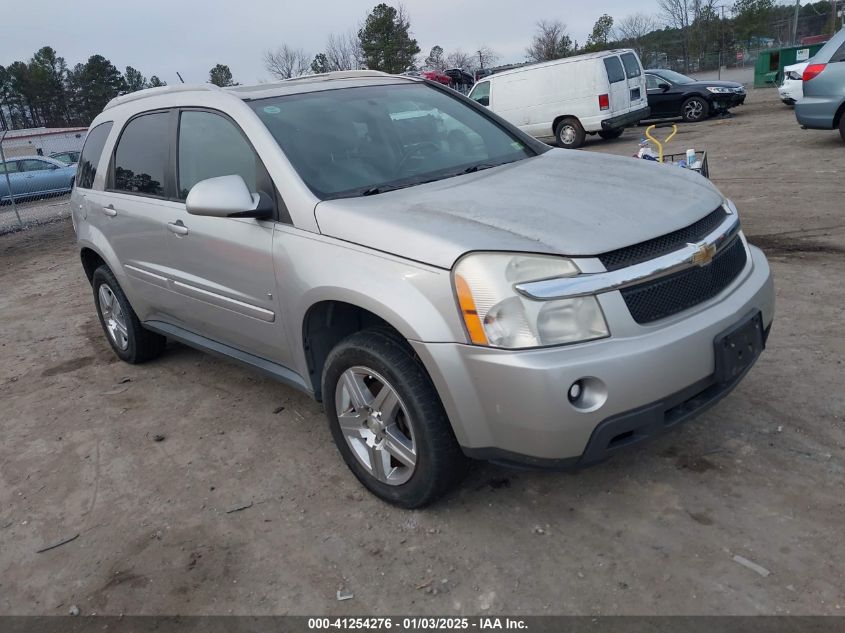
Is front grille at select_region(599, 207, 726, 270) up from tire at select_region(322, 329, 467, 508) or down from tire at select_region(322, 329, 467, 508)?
up

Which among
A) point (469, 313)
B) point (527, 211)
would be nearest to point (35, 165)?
point (527, 211)

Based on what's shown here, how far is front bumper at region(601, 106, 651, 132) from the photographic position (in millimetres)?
15719

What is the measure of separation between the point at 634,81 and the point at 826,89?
6117 millimetres

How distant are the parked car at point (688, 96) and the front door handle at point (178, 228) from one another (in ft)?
55.3

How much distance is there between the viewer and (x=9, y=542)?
10.6 feet

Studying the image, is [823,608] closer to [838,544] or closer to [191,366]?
[838,544]

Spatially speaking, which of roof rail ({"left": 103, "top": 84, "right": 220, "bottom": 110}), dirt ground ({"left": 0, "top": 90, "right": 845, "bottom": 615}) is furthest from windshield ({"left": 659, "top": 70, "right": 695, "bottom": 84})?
roof rail ({"left": 103, "top": 84, "right": 220, "bottom": 110})

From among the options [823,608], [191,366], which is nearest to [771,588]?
[823,608]

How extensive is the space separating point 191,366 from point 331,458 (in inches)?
76.9

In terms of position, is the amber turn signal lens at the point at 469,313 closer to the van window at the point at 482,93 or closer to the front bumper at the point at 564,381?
the front bumper at the point at 564,381

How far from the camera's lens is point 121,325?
5137mm

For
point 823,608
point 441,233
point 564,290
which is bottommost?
point 823,608

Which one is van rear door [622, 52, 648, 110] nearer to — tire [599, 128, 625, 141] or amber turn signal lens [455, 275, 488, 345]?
tire [599, 128, 625, 141]

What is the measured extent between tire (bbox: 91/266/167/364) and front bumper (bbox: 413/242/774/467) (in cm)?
303
